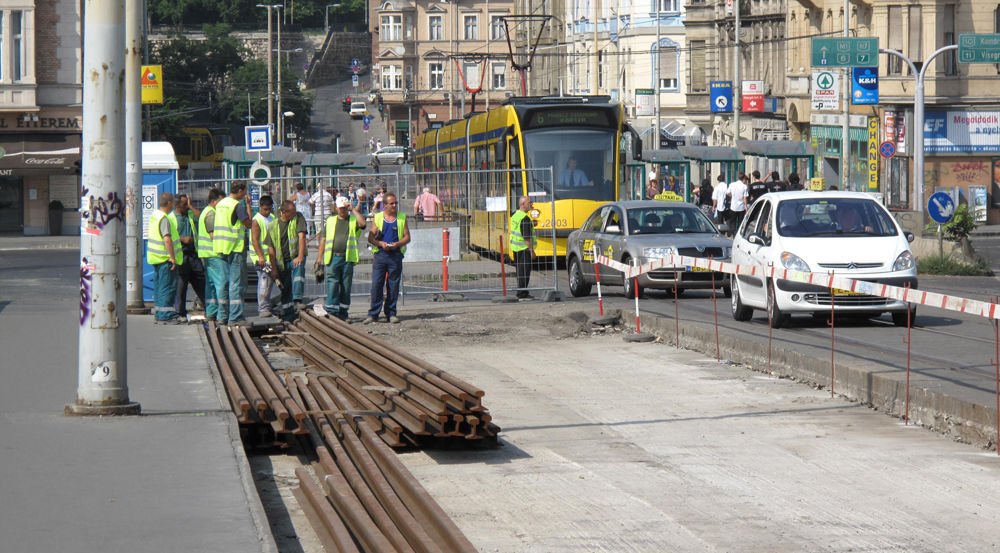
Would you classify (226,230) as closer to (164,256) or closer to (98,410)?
(164,256)

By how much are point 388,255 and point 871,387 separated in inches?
370

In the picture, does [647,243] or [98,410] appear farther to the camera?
[647,243]

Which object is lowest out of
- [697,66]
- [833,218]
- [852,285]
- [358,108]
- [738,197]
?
[852,285]

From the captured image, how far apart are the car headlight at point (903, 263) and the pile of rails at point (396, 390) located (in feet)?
20.4

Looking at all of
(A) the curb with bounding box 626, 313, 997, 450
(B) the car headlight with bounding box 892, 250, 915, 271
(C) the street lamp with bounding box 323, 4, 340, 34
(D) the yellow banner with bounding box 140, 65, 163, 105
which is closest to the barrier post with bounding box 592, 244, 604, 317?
(A) the curb with bounding box 626, 313, 997, 450

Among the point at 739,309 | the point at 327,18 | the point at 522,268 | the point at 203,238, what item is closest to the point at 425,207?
the point at 522,268

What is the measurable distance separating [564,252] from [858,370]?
741 inches

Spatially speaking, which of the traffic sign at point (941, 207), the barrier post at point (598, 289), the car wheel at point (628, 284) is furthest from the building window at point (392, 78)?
the car wheel at point (628, 284)

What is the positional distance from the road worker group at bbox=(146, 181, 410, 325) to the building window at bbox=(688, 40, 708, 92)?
62929mm

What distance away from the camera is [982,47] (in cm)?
3912

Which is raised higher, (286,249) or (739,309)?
(286,249)

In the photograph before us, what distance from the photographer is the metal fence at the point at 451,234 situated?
23.8 m

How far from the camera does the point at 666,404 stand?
536 inches

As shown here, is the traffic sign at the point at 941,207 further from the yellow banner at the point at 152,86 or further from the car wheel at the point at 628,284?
the yellow banner at the point at 152,86
